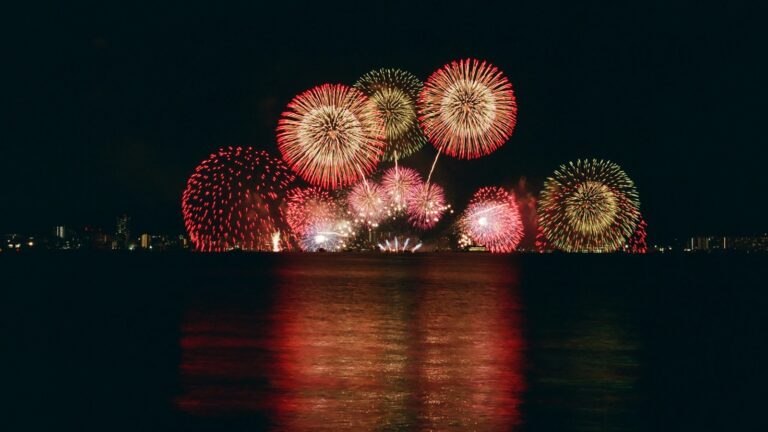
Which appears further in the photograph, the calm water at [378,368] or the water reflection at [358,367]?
the water reflection at [358,367]

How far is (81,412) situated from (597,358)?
1341 centimetres

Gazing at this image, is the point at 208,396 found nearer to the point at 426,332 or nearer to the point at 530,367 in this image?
the point at 530,367

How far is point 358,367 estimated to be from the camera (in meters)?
21.6

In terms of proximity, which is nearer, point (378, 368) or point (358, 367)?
point (378, 368)

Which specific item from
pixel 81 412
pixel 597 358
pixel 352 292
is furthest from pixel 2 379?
pixel 352 292

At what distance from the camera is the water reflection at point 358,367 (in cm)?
1568

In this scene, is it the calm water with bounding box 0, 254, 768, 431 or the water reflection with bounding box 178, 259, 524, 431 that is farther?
the water reflection with bounding box 178, 259, 524, 431

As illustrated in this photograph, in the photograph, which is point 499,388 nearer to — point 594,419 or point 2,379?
point 594,419

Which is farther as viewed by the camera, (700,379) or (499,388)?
(700,379)

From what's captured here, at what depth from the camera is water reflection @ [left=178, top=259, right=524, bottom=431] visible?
15680 mm

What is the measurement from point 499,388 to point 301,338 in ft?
38.2

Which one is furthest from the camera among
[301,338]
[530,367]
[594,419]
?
[301,338]

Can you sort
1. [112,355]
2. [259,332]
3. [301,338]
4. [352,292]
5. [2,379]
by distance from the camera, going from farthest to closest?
1. [352,292]
2. [259,332]
3. [301,338]
4. [112,355]
5. [2,379]

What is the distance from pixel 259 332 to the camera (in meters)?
31.2
